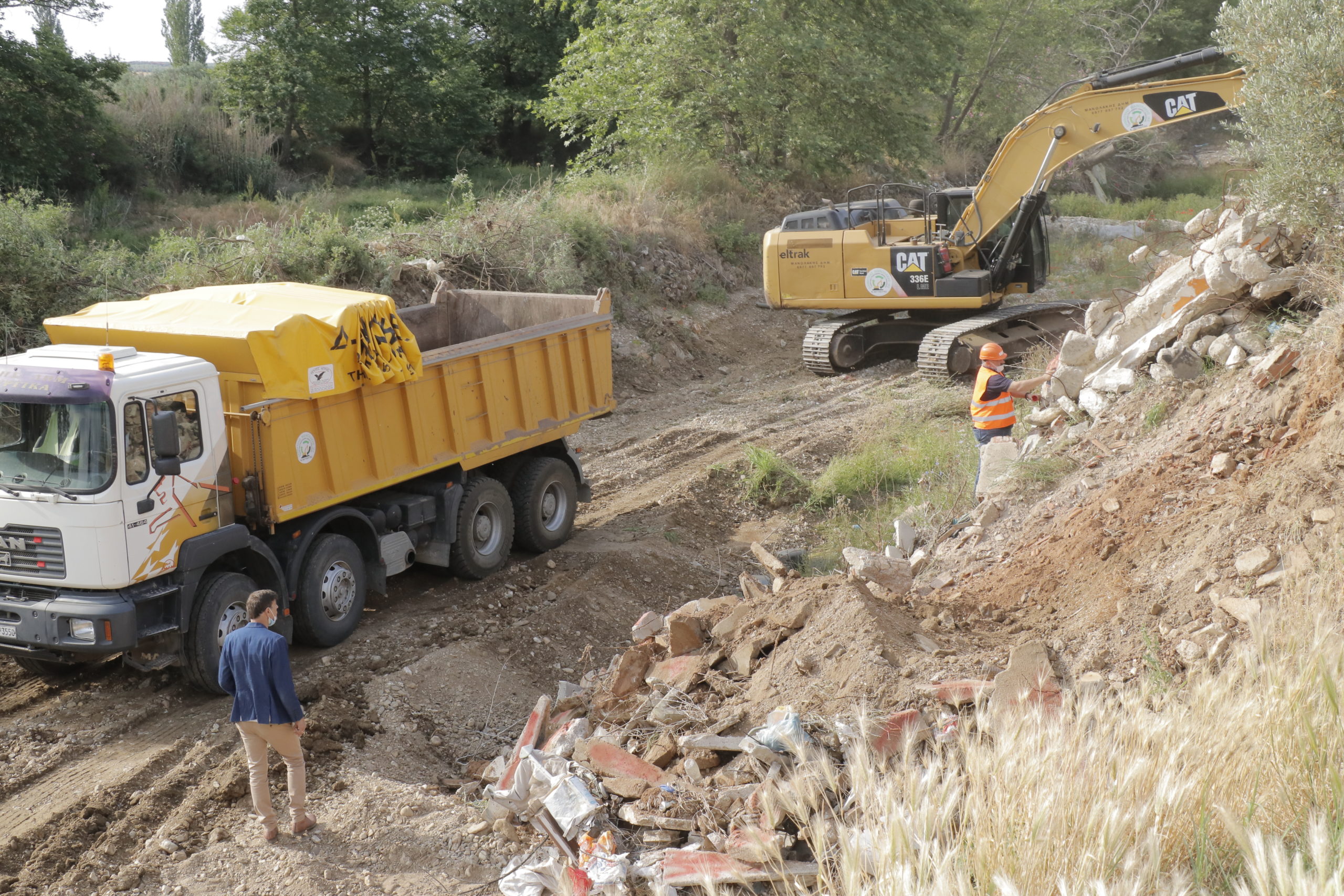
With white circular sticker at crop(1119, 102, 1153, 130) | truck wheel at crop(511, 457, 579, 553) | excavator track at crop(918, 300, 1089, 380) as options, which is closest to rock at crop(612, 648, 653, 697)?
truck wheel at crop(511, 457, 579, 553)

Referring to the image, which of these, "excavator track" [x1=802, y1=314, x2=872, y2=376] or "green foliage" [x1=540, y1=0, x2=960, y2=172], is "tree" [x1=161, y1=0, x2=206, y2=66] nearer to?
"green foliage" [x1=540, y1=0, x2=960, y2=172]

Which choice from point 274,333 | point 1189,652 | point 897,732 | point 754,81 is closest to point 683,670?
point 897,732

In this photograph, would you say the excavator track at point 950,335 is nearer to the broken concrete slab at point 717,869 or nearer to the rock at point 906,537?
the rock at point 906,537

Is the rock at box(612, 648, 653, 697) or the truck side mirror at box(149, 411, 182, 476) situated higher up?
the truck side mirror at box(149, 411, 182, 476)

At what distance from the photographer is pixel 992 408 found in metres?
9.19

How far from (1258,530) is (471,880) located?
178 inches

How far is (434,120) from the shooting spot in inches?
1241

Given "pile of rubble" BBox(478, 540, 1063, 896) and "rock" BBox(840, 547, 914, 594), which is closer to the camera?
"pile of rubble" BBox(478, 540, 1063, 896)

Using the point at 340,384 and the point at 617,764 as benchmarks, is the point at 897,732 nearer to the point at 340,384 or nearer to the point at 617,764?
the point at 617,764

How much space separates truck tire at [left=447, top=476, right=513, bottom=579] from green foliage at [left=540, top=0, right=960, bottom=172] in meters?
15.6

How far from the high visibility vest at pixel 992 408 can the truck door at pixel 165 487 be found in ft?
19.9

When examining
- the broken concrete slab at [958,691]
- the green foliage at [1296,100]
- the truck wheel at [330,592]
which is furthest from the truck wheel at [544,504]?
the green foliage at [1296,100]

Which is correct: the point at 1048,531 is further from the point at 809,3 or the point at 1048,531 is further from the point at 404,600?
the point at 809,3

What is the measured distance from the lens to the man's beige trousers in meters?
5.43
